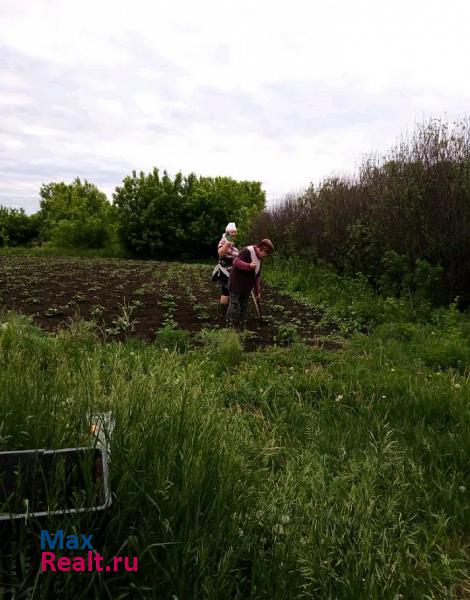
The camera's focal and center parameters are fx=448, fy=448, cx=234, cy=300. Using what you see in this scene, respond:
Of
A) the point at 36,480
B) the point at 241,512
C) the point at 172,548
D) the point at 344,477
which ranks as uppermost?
the point at 36,480

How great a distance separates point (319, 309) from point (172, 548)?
338 inches

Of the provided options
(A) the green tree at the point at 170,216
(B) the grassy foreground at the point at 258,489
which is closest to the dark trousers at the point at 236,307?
(B) the grassy foreground at the point at 258,489

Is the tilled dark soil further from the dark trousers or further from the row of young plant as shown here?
the row of young plant

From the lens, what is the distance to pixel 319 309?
389 inches

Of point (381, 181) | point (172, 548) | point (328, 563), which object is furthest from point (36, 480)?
point (381, 181)

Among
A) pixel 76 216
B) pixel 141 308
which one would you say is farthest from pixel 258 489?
pixel 76 216

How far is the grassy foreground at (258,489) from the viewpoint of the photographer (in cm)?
156

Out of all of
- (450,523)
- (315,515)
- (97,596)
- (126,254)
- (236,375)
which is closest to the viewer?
(97,596)

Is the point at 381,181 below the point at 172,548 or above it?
above

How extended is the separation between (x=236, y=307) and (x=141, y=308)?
2.50 metres

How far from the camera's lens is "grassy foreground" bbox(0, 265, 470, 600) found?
1562mm

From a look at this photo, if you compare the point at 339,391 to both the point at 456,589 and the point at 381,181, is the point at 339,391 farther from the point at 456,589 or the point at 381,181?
the point at 381,181

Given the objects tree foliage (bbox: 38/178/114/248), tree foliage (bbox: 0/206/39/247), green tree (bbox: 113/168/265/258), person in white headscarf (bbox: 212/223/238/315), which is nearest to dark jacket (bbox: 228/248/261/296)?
person in white headscarf (bbox: 212/223/238/315)

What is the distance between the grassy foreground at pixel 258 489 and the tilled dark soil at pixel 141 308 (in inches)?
95.0
